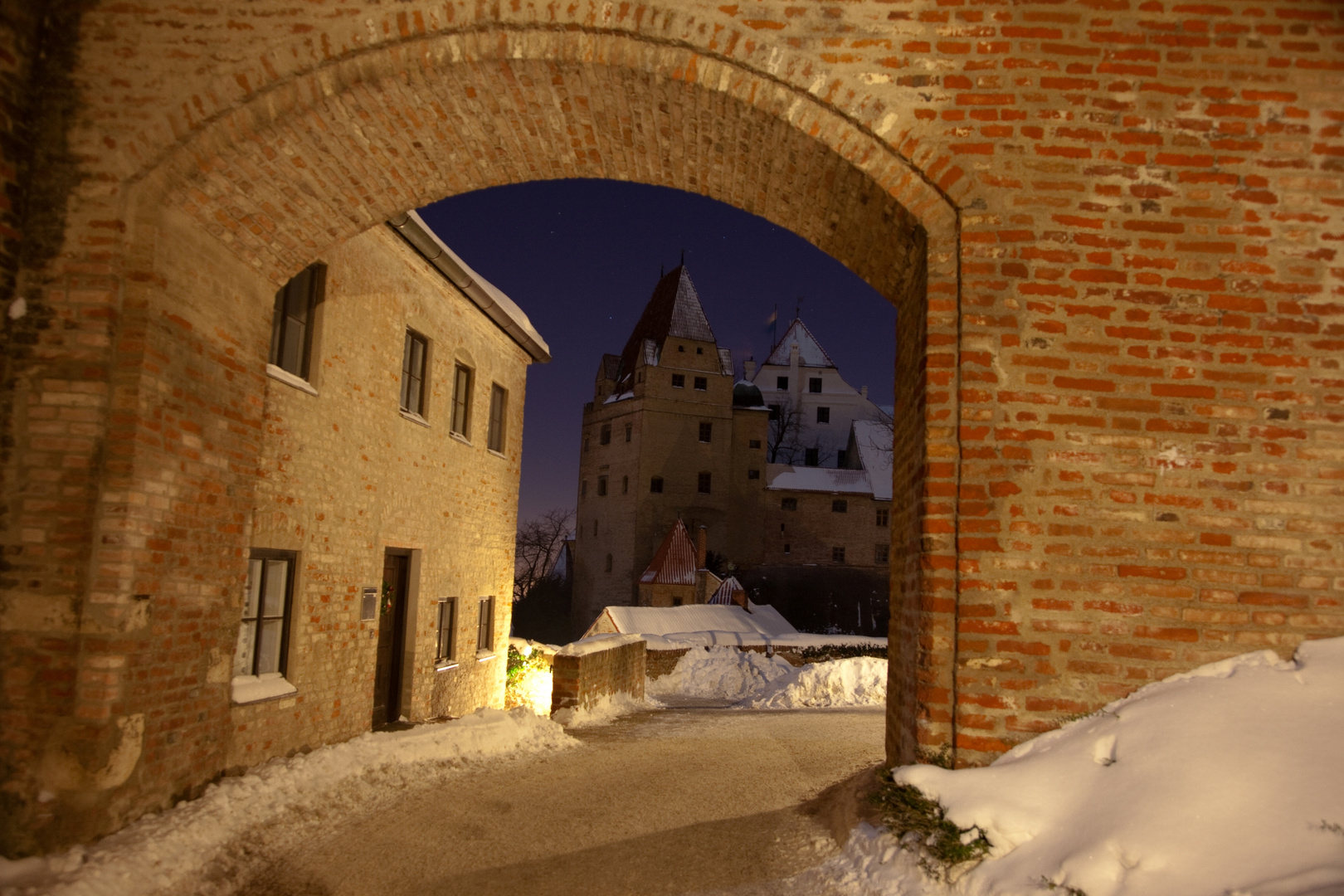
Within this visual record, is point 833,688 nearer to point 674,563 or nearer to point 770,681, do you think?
point 770,681

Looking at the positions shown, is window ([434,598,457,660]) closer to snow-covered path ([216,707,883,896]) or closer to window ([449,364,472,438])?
window ([449,364,472,438])

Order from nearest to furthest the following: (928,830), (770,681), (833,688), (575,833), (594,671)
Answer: (928,830) → (575,833) → (594,671) → (833,688) → (770,681)

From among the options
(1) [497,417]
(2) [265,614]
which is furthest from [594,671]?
(2) [265,614]

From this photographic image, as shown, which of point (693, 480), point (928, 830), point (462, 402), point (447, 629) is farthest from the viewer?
point (693, 480)

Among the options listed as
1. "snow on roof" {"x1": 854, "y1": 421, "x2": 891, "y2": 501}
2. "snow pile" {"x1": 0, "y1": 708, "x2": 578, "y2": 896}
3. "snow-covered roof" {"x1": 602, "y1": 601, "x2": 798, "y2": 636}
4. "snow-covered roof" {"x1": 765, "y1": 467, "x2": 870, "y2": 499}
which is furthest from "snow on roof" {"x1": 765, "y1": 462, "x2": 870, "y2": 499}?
"snow pile" {"x1": 0, "y1": 708, "x2": 578, "y2": 896}

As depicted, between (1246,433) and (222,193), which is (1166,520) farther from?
(222,193)

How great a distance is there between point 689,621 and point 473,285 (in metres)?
15.0

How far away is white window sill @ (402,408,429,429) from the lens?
32.5ft

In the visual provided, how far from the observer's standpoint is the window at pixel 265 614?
7113mm

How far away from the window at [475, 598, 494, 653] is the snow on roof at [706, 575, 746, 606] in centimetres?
1779

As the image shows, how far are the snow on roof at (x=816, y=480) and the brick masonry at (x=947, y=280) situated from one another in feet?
136

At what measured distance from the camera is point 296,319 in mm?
7793

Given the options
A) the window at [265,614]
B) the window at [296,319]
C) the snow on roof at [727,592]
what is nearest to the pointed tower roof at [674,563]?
the snow on roof at [727,592]

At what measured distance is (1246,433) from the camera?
417 cm
